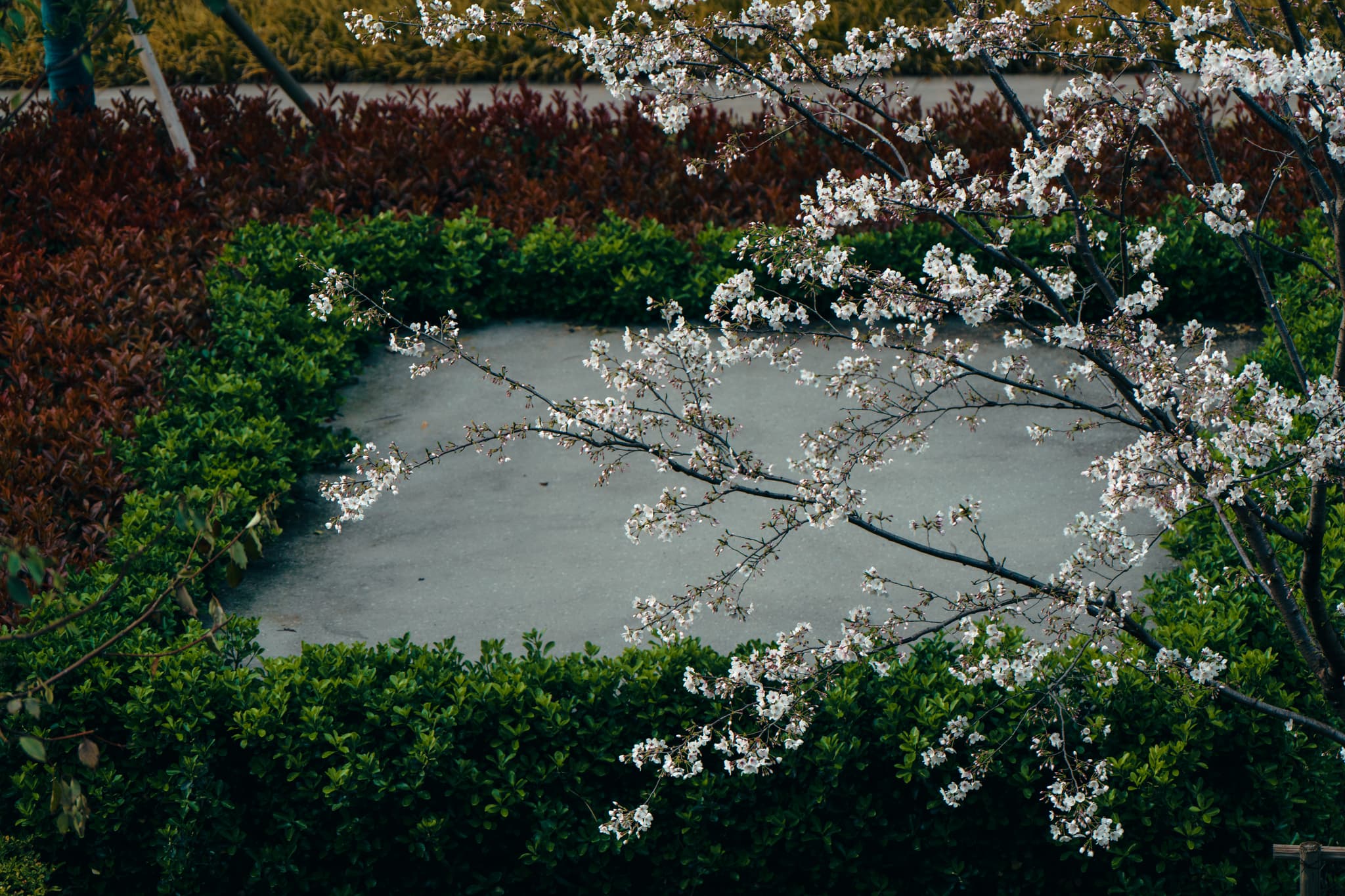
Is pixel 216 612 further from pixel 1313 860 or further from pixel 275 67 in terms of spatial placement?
pixel 275 67

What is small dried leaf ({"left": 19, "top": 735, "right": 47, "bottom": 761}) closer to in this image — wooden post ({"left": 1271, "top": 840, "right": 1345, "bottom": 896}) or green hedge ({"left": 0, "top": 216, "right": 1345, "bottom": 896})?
green hedge ({"left": 0, "top": 216, "right": 1345, "bottom": 896})

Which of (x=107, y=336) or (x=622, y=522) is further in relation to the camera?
(x=107, y=336)

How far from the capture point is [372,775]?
4.20 meters

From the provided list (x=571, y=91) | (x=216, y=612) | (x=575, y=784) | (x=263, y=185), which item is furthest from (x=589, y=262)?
(x=571, y=91)

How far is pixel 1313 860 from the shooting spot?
10.3 ft

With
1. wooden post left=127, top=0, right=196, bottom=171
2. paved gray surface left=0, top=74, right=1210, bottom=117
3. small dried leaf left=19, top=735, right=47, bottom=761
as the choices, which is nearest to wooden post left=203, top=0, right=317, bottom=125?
wooden post left=127, top=0, right=196, bottom=171

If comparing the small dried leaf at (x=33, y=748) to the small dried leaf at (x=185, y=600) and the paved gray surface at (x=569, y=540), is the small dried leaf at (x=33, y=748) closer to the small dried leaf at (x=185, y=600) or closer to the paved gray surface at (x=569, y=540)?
the small dried leaf at (x=185, y=600)

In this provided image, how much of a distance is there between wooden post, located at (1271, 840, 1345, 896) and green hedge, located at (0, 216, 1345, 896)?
915 millimetres

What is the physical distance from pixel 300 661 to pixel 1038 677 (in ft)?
8.10

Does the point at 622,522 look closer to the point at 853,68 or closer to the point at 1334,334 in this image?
the point at 853,68

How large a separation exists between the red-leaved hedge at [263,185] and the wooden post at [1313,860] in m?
5.43

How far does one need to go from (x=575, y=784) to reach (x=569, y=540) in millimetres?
2045

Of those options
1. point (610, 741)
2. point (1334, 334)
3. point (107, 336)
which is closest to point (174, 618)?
point (610, 741)

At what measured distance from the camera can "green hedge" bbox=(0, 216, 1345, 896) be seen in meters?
4.19
